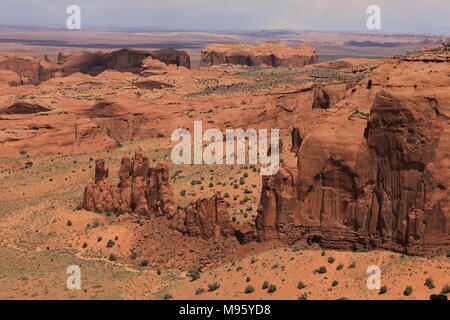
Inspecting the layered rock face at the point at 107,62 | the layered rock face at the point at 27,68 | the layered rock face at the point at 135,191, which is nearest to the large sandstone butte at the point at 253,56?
the layered rock face at the point at 107,62

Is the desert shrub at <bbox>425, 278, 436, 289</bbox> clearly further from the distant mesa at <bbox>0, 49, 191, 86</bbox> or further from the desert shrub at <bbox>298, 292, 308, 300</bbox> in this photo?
the distant mesa at <bbox>0, 49, 191, 86</bbox>

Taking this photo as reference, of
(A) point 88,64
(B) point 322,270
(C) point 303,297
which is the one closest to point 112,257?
(B) point 322,270

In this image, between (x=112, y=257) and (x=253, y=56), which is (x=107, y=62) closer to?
(x=253, y=56)

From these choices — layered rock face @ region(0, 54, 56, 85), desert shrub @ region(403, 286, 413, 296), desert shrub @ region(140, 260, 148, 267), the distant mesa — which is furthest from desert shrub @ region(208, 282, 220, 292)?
layered rock face @ region(0, 54, 56, 85)

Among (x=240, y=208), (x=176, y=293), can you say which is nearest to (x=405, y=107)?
(x=176, y=293)

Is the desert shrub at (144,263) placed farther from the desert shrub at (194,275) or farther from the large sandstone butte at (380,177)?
the large sandstone butte at (380,177)
